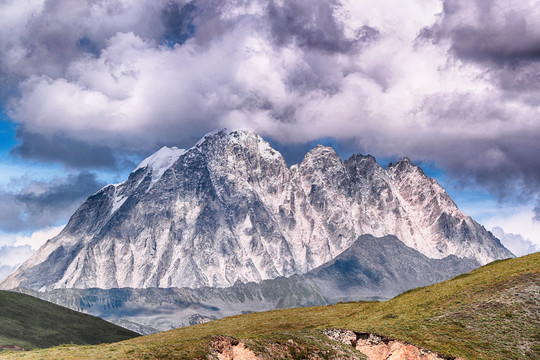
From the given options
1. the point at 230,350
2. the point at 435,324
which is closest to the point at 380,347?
the point at 435,324

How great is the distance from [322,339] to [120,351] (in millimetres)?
25944

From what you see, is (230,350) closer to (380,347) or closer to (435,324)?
(380,347)

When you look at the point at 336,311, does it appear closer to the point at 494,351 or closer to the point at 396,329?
the point at 396,329

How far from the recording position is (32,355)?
2628 inches

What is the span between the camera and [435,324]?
86.1 m

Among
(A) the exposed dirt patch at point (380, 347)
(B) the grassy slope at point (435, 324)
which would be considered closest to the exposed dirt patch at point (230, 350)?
(B) the grassy slope at point (435, 324)

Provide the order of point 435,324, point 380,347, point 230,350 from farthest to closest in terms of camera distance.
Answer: point 435,324 → point 380,347 → point 230,350

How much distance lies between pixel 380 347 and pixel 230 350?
808 inches

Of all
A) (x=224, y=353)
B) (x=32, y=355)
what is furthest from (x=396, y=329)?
(x=32, y=355)

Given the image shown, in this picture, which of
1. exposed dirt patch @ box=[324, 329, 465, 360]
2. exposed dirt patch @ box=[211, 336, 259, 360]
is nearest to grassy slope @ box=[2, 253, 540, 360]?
exposed dirt patch @ box=[211, 336, 259, 360]

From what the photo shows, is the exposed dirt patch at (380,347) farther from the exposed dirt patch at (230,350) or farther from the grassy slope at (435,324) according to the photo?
the exposed dirt patch at (230,350)

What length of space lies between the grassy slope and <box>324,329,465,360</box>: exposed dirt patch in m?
2.73

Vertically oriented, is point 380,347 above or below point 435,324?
below

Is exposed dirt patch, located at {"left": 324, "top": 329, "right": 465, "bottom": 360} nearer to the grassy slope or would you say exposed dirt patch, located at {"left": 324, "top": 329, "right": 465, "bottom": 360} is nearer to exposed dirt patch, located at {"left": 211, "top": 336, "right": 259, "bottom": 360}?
the grassy slope
